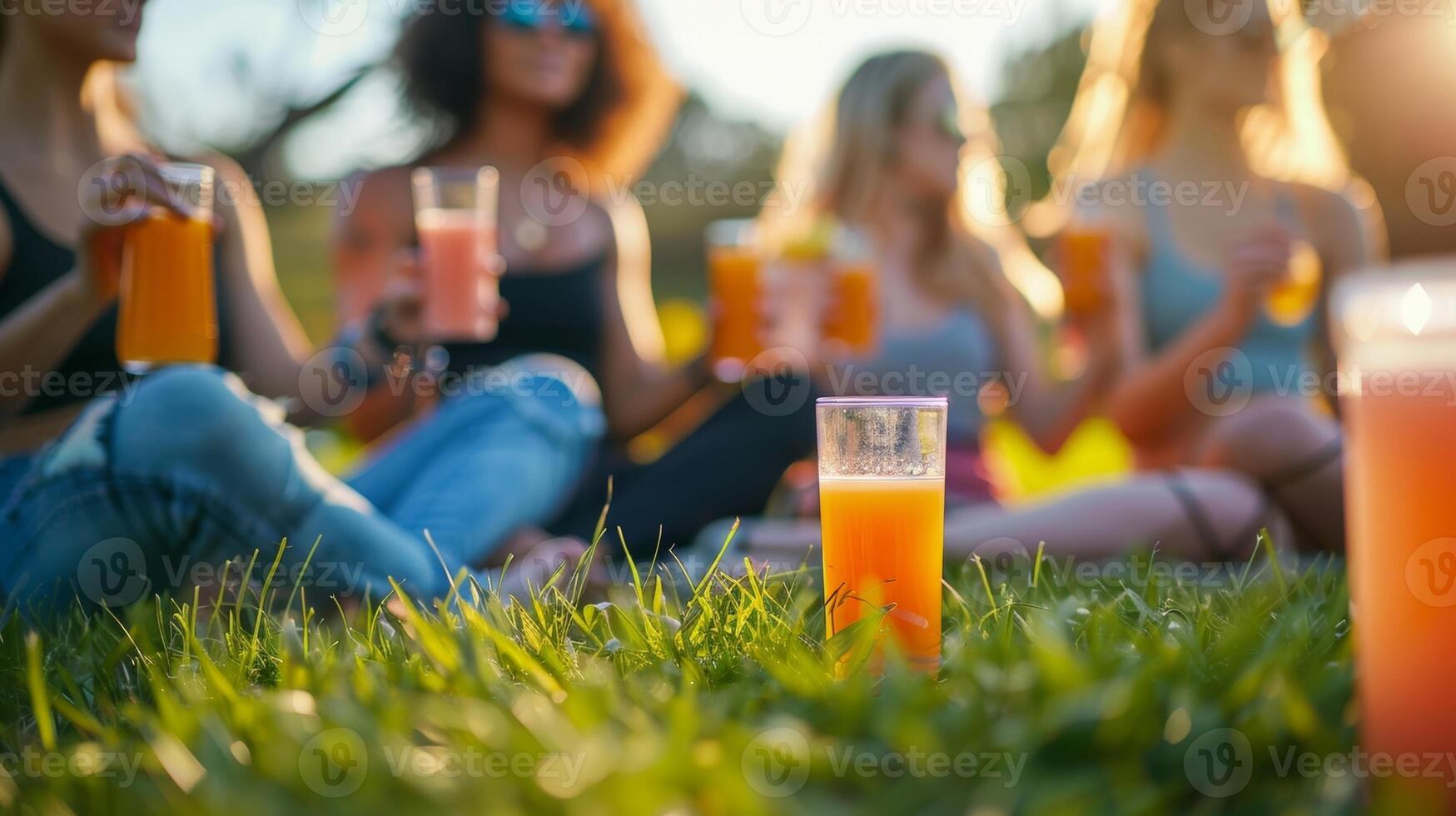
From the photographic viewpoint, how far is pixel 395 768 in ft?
3.91

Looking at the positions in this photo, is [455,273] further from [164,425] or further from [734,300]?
[164,425]

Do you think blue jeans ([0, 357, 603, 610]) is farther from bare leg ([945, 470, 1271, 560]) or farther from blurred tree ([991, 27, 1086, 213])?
blurred tree ([991, 27, 1086, 213])

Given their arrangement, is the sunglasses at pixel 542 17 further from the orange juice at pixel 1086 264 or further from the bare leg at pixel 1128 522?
the bare leg at pixel 1128 522

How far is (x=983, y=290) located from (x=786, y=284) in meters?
1.16

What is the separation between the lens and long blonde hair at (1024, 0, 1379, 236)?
4.83 meters

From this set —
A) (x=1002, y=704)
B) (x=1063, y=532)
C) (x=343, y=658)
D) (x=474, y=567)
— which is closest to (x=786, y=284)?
(x=1063, y=532)

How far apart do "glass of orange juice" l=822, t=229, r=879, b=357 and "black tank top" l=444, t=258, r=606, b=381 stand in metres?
0.92

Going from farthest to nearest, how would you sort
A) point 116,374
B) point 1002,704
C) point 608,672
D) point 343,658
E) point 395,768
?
point 116,374, point 343,658, point 608,672, point 1002,704, point 395,768

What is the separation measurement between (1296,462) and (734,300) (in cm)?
181

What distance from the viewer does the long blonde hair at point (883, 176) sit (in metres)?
5.00

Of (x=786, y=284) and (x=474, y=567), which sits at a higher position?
(x=786, y=284)

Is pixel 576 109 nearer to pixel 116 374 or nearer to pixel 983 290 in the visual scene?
pixel 983 290

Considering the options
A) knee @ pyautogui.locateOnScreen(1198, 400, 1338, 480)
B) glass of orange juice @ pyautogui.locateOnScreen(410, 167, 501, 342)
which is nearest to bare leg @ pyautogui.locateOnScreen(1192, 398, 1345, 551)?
knee @ pyautogui.locateOnScreen(1198, 400, 1338, 480)

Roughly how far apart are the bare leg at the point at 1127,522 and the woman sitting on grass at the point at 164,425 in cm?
97
